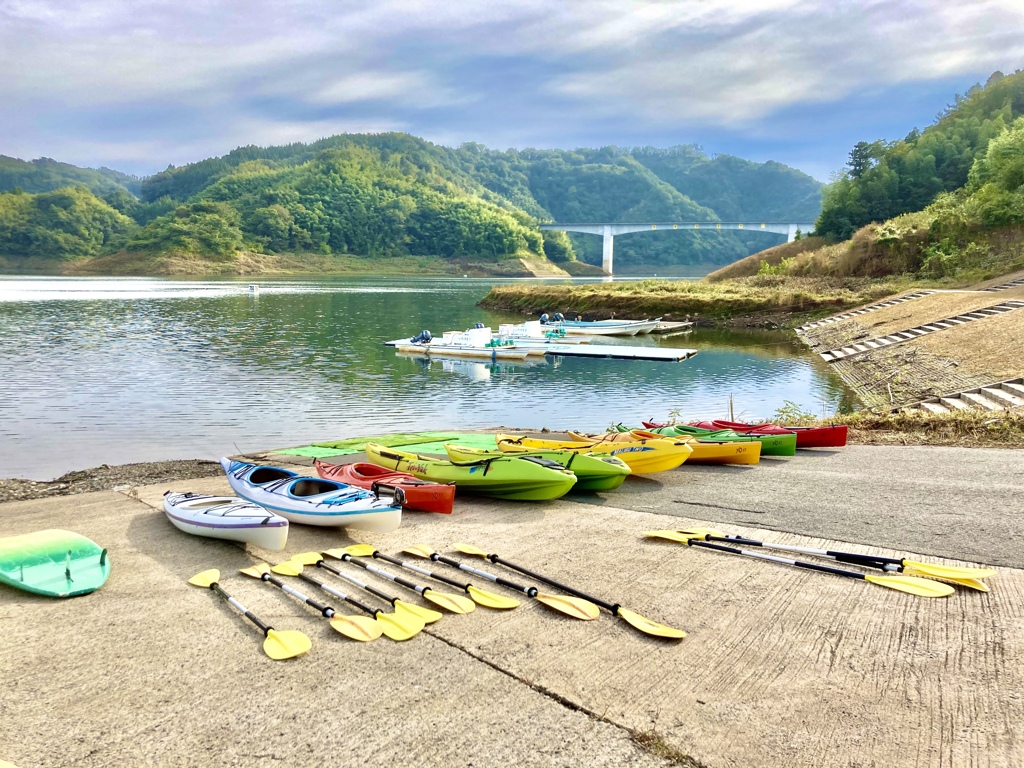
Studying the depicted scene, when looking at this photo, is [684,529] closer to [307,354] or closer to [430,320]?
[307,354]

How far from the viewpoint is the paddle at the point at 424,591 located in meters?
7.25

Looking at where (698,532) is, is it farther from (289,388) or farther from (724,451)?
(289,388)

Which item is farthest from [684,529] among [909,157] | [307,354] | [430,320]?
[909,157]

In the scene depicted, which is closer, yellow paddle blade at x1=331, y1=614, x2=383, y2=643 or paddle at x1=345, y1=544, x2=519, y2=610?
yellow paddle blade at x1=331, y1=614, x2=383, y2=643

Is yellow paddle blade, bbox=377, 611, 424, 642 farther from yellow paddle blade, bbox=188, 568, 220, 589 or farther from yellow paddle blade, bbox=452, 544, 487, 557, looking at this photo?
yellow paddle blade, bbox=188, 568, 220, 589

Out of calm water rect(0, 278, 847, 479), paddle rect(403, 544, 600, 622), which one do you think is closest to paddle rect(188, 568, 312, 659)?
paddle rect(403, 544, 600, 622)

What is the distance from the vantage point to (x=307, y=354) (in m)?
37.7

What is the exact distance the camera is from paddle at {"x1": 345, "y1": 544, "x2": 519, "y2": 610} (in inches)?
288

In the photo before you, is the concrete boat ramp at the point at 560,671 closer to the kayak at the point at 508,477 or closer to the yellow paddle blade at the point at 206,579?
the yellow paddle blade at the point at 206,579

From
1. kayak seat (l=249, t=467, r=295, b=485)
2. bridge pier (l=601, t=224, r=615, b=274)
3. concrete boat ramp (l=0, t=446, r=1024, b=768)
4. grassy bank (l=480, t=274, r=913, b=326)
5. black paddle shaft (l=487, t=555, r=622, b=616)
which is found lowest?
concrete boat ramp (l=0, t=446, r=1024, b=768)

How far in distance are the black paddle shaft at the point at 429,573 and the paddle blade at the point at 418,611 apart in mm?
530

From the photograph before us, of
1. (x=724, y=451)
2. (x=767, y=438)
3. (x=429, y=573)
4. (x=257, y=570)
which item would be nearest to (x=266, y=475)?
(x=257, y=570)

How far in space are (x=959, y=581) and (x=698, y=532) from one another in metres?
2.85

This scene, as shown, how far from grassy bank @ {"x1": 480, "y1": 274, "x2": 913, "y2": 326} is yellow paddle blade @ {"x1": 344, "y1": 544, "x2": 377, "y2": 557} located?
46349 millimetres
